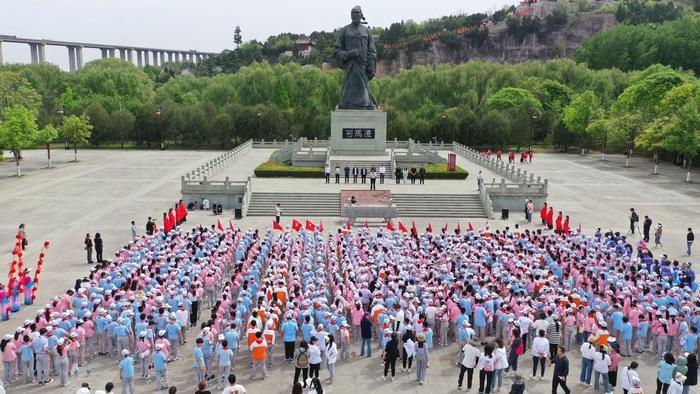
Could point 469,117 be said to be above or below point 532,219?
above

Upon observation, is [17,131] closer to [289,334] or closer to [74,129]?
[74,129]

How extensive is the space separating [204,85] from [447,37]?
6858 cm

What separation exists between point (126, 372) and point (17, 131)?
137 ft

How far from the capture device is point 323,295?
54.9 ft

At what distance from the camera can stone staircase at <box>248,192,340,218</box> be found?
33875mm

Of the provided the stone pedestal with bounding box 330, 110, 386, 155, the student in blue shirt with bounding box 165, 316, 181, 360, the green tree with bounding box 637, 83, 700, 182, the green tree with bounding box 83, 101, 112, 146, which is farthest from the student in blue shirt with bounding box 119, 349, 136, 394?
the green tree with bounding box 83, 101, 112, 146

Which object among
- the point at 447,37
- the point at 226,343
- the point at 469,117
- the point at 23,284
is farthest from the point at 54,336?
the point at 447,37

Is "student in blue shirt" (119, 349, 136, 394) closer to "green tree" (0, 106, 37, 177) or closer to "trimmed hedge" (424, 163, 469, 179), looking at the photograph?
"trimmed hedge" (424, 163, 469, 179)

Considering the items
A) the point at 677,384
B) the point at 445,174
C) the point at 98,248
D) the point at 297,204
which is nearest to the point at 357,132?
the point at 445,174

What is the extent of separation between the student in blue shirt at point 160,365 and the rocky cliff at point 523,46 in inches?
5264

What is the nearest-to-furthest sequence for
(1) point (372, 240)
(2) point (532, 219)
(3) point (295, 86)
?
(1) point (372, 240), (2) point (532, 219), (3) point (295, 86)

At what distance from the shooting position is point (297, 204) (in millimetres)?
34844

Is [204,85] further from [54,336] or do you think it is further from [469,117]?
[54,336]

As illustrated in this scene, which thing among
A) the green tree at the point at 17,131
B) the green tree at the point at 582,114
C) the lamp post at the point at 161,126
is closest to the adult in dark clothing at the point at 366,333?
the green tree at the point at 17,131
